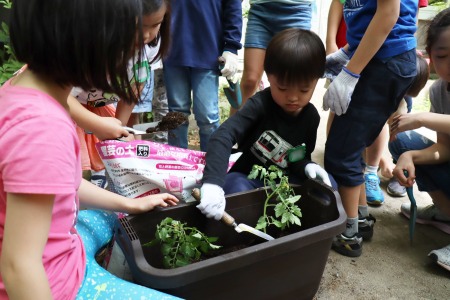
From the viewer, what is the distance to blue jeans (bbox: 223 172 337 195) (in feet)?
4.40

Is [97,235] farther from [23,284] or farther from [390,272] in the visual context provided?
[390,272]

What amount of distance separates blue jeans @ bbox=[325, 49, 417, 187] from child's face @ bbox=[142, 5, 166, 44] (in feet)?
2.37

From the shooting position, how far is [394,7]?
3.78 feet

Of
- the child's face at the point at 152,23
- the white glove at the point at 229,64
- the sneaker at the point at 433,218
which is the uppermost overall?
the child's face at the point at 152,23

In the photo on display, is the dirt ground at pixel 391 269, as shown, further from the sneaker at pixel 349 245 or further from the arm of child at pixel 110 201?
the arm of child at pixel 110 201

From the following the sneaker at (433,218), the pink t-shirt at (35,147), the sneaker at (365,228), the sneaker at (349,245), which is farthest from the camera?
the sneaker at (433,218)

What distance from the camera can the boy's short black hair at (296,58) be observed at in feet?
4.22

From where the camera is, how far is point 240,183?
1.35 meters

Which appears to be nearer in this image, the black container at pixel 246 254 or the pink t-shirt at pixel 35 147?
the pink t-shirt at pixel 35 147

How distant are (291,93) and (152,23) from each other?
52cm

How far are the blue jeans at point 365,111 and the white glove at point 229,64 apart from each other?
0.60 metres

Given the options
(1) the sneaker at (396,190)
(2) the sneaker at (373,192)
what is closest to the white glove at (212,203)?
(2) the sneaker at (373,192)

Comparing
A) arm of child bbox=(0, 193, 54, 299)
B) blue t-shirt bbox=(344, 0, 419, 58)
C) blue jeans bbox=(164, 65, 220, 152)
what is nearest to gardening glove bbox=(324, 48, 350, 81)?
blue t-shirt bbox=(344, 0, 419, 58)

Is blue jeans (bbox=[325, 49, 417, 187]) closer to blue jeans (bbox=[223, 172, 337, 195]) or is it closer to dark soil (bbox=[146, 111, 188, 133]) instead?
blue jeans (bbox=[223, 172, 337, 195])
